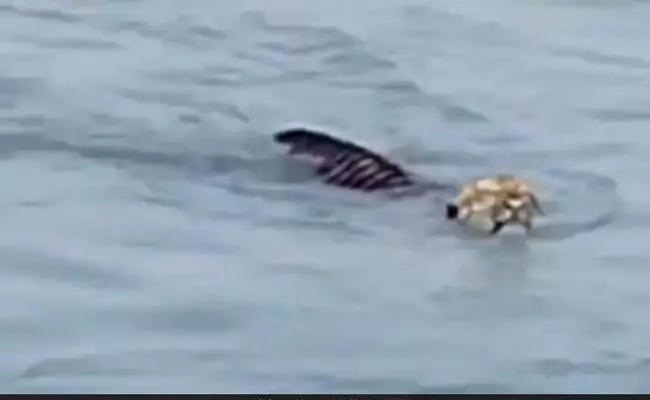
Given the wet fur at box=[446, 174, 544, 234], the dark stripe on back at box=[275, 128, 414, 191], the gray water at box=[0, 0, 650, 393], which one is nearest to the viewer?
the gray water at box=[0, 0, 650, 393]

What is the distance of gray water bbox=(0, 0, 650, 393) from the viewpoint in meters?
2.74

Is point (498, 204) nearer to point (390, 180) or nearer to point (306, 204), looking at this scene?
point (390, 180)

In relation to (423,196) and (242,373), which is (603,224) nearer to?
(423,196)

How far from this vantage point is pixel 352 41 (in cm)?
441

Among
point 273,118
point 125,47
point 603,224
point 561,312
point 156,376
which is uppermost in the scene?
point 125,47

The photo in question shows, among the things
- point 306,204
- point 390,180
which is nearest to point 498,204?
point 390,180

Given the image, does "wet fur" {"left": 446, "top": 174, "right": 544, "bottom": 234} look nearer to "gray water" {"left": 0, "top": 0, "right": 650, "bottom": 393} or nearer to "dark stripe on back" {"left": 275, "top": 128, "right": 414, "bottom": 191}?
"gray water" {"left": 0, "top": 0, "right": 650, "bottom": 393}

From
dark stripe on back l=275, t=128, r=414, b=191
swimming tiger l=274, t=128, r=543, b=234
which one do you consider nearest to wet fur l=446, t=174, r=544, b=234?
swimming tiger l=274, t=128, r=543, b=234

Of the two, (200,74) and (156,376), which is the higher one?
(200,74)

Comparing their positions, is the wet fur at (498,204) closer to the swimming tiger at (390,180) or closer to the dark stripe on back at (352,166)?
the swimming tiger at (390,180)

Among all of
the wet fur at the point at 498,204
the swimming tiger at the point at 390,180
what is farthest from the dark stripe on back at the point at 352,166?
the wet fur at the point at 498,204

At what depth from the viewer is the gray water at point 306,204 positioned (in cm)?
274

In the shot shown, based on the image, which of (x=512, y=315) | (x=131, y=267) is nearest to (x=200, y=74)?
(x=131, y=267)

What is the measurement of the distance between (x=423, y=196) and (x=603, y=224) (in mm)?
391
